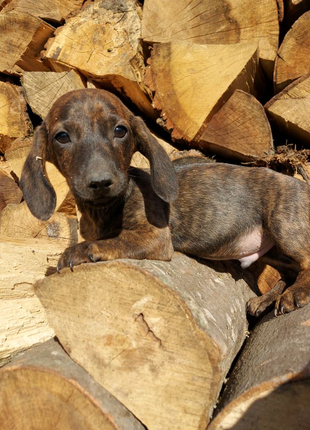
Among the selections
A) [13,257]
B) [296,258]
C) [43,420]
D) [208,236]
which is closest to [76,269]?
[43,420]

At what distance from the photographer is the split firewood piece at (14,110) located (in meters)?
4.97

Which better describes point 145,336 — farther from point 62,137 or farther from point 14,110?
point 14,110

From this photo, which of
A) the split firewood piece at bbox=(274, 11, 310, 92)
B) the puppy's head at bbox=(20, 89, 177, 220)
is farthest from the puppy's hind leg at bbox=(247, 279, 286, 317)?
the split firewood piece at bbox=(274, 11, 310, 92)

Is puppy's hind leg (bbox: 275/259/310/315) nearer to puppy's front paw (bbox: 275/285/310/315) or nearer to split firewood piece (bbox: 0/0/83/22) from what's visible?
puppy's front paw (bbox: 275/285/310/315)

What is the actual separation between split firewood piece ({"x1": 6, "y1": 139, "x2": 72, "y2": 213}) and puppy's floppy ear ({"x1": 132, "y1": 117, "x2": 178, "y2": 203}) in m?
1.37

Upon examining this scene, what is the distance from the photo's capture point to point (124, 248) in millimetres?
2922

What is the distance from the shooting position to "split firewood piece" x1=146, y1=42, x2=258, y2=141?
13.0 feet

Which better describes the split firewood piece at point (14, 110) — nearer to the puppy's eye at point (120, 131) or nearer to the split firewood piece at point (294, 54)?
the puppy's eye at point (120, 131)

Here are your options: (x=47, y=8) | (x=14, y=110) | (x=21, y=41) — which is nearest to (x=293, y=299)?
(x=14, y=110)

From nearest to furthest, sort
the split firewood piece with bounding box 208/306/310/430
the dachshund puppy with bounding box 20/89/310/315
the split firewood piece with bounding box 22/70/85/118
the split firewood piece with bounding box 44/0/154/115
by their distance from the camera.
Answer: the split firewood piece with bounding box 208/306/310/430 → the dachshund puppy with bounding box 20/89/310/315 → the split firewood piece with bounding box 44/0/154/115 → the split firewood piece with bounding box 22/70/85/118

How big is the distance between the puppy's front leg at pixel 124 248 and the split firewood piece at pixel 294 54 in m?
1.79

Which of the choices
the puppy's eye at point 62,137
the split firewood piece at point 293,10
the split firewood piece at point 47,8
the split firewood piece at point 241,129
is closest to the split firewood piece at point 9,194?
the split firewood piece at point 47,8

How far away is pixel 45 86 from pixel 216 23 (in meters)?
1.74

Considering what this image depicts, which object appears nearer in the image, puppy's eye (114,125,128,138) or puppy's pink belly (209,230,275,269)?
Result: puppy's eye (114,125,128,138)
